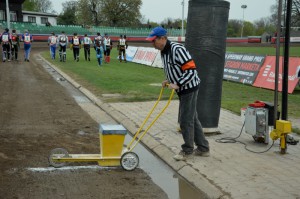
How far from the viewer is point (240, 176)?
19.1 feet

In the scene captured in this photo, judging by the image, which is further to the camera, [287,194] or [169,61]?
[169,61]

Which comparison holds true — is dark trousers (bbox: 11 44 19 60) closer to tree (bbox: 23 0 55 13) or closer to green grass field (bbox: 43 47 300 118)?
green grass field (bbox: 43 47 300 118)

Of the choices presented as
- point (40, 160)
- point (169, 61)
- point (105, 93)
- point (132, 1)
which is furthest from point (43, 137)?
point (132, 1)

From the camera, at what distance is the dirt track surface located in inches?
212

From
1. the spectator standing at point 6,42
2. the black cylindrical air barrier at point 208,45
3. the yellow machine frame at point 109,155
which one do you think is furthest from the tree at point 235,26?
the yellow machine frame at point 109,155

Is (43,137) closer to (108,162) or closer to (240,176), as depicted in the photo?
(108,162)

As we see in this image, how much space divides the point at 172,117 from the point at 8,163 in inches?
179

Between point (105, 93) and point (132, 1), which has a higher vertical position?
point (132, 1)

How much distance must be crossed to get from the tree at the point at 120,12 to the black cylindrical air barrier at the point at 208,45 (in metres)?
81.6

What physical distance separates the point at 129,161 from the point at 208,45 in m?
2.86

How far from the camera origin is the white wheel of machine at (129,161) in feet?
20.5

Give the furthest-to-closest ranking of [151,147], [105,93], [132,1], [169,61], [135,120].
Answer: [132,1], [105,93], [135,120], [151,147], [169,61]

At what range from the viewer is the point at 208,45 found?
25.9 ft

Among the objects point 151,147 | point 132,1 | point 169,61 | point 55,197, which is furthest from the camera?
point 132,1
